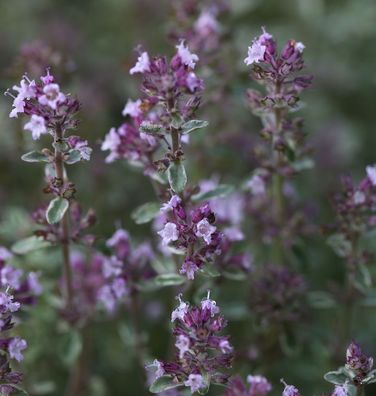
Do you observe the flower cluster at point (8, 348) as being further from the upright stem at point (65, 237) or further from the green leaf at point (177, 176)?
the green leaf at point (177, 176)

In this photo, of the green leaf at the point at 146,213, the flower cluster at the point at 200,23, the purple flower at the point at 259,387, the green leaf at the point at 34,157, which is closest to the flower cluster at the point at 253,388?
the purple flower at the point at 259,387

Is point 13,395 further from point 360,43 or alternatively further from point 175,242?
point 360,43

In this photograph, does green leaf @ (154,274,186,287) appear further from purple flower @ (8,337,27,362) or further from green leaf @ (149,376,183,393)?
purple flower @ (8,337,27,362)

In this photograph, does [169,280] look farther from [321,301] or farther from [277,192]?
[321,301]

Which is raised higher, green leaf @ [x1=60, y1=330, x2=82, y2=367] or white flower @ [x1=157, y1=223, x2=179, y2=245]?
white flower @ [x1=157, y1=223, x2=179, y2=245]

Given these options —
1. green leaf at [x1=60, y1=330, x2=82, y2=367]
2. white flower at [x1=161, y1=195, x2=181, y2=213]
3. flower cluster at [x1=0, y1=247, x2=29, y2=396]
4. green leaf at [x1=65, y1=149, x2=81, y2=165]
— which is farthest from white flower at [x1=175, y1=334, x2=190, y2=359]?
green leaf at [x1=60, y1=330, x2=82, y2=367]

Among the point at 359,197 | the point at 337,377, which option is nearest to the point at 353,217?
the point at 359,197
